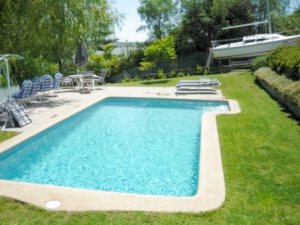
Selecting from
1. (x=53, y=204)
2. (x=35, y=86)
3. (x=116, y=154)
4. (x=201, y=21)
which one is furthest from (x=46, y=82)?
(x=201, y=21)

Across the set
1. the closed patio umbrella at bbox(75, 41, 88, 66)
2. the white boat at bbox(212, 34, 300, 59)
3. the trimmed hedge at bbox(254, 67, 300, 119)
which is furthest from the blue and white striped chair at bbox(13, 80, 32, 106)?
the white boat at bbox(212, 34, 300, 59)

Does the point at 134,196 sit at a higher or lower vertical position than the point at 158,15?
lower

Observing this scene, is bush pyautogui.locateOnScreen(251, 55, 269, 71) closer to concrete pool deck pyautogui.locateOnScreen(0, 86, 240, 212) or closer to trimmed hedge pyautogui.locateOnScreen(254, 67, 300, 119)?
trimmed hedge pyautogui.locateOnScreen(254, 67, 300, 119)

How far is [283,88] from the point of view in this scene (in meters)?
10.9

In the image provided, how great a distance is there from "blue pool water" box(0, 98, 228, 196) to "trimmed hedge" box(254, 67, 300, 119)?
82.5 inches

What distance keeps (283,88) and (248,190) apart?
7.04 meters

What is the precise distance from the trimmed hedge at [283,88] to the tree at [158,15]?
1771cm

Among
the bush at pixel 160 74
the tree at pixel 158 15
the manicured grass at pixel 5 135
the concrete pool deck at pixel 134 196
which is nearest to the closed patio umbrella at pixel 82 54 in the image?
the bush at pixel 160 74

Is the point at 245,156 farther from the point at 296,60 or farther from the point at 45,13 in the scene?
the point at 45,13

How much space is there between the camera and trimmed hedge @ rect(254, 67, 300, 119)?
9.20 metres

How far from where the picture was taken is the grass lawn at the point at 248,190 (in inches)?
161

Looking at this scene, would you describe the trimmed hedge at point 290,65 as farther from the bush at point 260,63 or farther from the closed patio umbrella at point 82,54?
the closed patio umbrella at point 82,54

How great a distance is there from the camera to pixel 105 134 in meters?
9.73

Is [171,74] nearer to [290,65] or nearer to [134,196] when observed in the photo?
[290,65]
